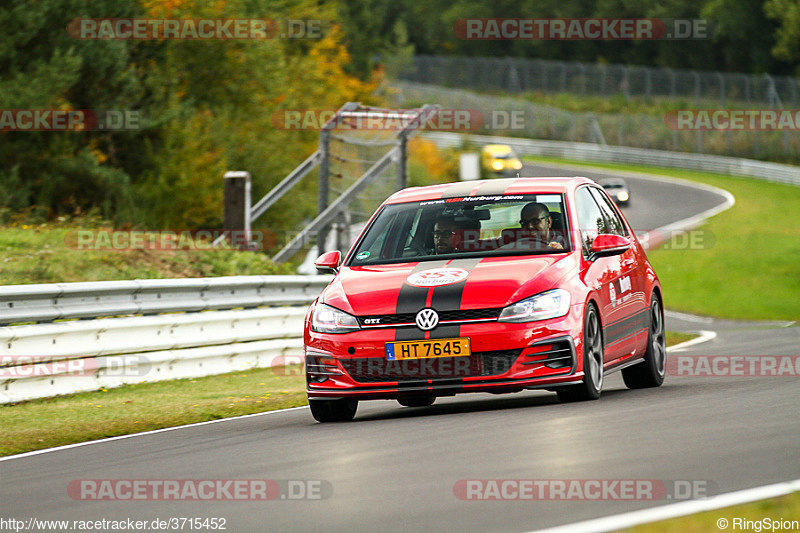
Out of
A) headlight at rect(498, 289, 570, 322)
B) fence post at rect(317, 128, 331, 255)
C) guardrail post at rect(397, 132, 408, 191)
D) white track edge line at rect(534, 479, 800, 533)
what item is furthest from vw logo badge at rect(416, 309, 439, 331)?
fence post at rect(317, 128, 331, 255)

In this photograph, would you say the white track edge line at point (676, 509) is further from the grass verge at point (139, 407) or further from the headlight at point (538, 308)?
the grass verge at point (139, 407)

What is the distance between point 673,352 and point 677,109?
186ft

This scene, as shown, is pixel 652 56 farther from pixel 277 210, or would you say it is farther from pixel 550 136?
pixel 277 210

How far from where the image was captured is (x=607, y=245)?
33.5 ft

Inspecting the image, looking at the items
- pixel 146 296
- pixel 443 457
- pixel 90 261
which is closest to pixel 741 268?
pixel 90 261

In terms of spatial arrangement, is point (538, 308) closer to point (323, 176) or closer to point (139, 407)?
point (139, 407)

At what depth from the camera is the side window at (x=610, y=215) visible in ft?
37.9

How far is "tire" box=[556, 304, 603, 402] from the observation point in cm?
964

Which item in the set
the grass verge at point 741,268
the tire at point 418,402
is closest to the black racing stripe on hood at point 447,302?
the tire at point 418,402

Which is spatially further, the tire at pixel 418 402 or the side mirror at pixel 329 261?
the tire at pixel 418 402

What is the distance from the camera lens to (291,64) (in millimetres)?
41375

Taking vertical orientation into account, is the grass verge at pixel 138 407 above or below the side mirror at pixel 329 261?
below

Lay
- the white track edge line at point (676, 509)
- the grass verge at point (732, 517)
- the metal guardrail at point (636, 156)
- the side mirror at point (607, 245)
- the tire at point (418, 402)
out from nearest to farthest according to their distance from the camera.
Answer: the grass verge at point (732, 517) → the white track edge line at point (676, 509) → the side mirror at point (607, 245) → the tire at point (418, 402) → the metal guardrail at point (636, 156)

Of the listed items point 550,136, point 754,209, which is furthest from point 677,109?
point 754,209
